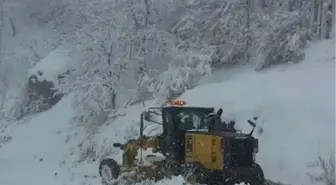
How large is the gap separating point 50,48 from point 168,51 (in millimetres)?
14543

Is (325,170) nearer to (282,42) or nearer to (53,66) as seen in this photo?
(282,42)

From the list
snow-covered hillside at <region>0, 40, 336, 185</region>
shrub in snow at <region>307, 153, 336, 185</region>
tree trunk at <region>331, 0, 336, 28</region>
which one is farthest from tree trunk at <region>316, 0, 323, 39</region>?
shrub in snow at <region>307, 153, 336, 185</region>

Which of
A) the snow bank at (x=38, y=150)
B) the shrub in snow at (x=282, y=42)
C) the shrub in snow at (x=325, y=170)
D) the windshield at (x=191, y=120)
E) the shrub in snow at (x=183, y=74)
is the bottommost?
the snow bank at (x=38, y=150)

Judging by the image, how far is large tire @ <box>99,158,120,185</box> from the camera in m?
14.2

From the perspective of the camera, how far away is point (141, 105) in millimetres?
23422

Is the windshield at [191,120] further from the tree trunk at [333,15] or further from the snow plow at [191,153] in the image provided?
the tree trunk at [333,15]

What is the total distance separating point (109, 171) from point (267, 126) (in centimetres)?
444

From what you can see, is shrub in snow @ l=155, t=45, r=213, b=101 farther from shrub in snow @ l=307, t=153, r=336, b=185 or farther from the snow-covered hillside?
shrub in snow @ l=307, t=153, r=336, b=185

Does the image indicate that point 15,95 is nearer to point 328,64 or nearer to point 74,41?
point 74,41

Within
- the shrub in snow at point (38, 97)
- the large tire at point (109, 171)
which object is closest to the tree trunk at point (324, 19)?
the large tire at point (109, 171)

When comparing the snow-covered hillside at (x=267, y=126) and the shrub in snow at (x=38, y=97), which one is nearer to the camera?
the snow-covered hillside at (x=267, y=126)

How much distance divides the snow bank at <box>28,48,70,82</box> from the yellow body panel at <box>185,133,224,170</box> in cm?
1778

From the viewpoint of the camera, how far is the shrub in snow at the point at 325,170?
12.2 meters

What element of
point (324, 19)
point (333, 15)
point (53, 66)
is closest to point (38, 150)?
point (53, 66)
